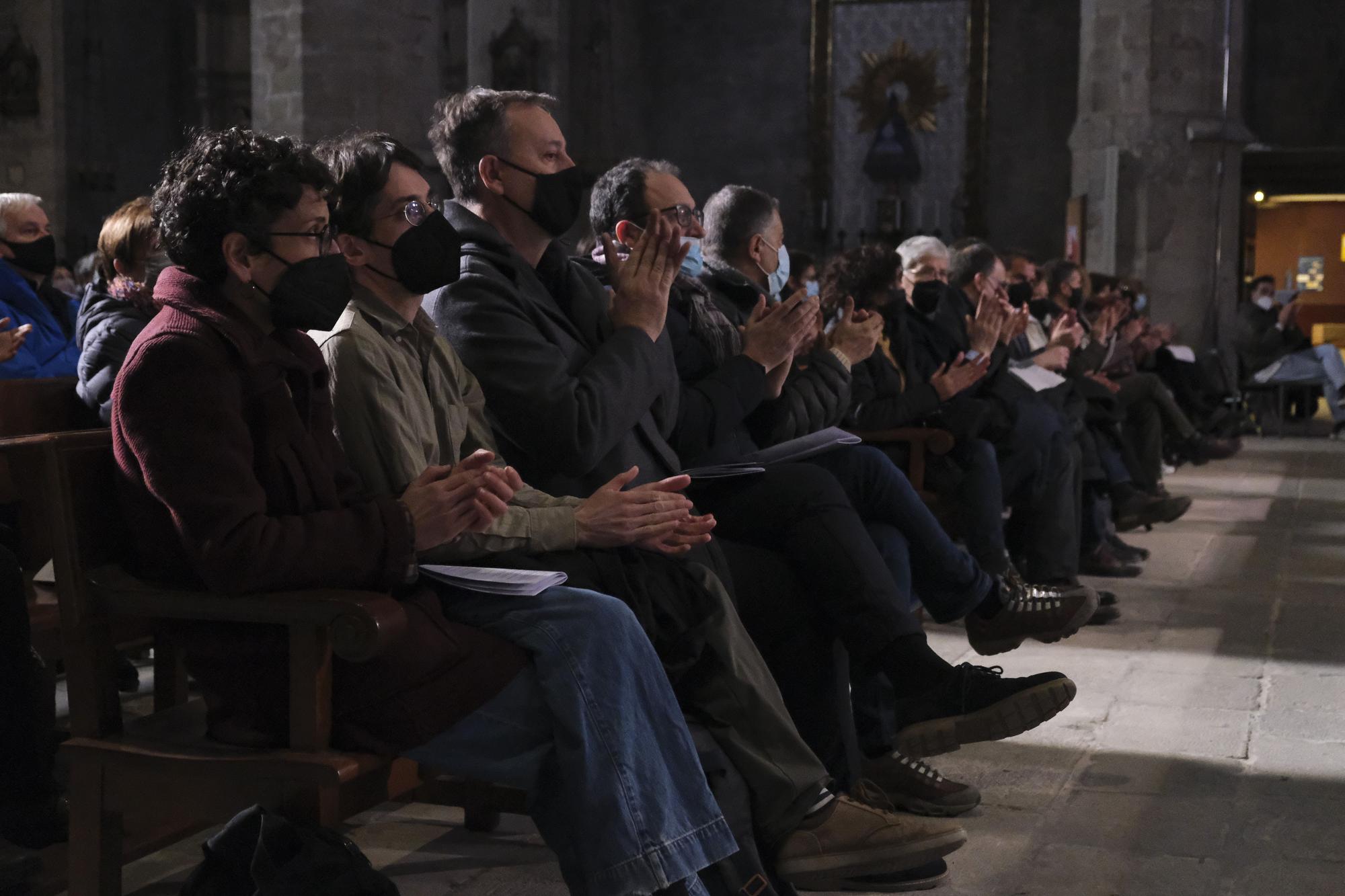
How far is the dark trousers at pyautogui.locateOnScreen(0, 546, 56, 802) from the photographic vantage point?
8.86 ft

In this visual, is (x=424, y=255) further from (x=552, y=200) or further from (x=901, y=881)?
(x=901, y=881)

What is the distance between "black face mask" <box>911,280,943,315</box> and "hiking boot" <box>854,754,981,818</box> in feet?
8.57

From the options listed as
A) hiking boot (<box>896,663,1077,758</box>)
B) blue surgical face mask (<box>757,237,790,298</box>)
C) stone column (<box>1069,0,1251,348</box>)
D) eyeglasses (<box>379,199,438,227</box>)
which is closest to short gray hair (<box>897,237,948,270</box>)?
blue surgical face mask (<box>757,237,790,298</box>)

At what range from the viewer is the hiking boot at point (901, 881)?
2.87 m

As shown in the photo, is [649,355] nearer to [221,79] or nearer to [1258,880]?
[1258,880]

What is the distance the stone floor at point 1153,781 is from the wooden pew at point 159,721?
0.63 m

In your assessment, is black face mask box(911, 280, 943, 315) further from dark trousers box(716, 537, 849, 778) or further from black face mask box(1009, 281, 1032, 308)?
dark trousers box(716, 537, 849, 778)

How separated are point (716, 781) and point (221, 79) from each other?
16.5m

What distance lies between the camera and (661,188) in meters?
3.65

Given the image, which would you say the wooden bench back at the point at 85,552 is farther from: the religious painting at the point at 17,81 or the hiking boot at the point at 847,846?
the religious painting at the point at 17,81

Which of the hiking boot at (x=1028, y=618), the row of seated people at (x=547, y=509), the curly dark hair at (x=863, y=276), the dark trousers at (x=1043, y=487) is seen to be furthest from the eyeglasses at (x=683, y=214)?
the dark trousers at (x=1043, y=487)

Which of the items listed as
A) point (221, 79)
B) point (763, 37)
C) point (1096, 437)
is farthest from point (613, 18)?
point (1096, 437)

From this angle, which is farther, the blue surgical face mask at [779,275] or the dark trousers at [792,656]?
the blue surgical face mask at [779,275]

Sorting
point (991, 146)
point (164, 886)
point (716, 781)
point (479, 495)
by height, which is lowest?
point (164, 886)
